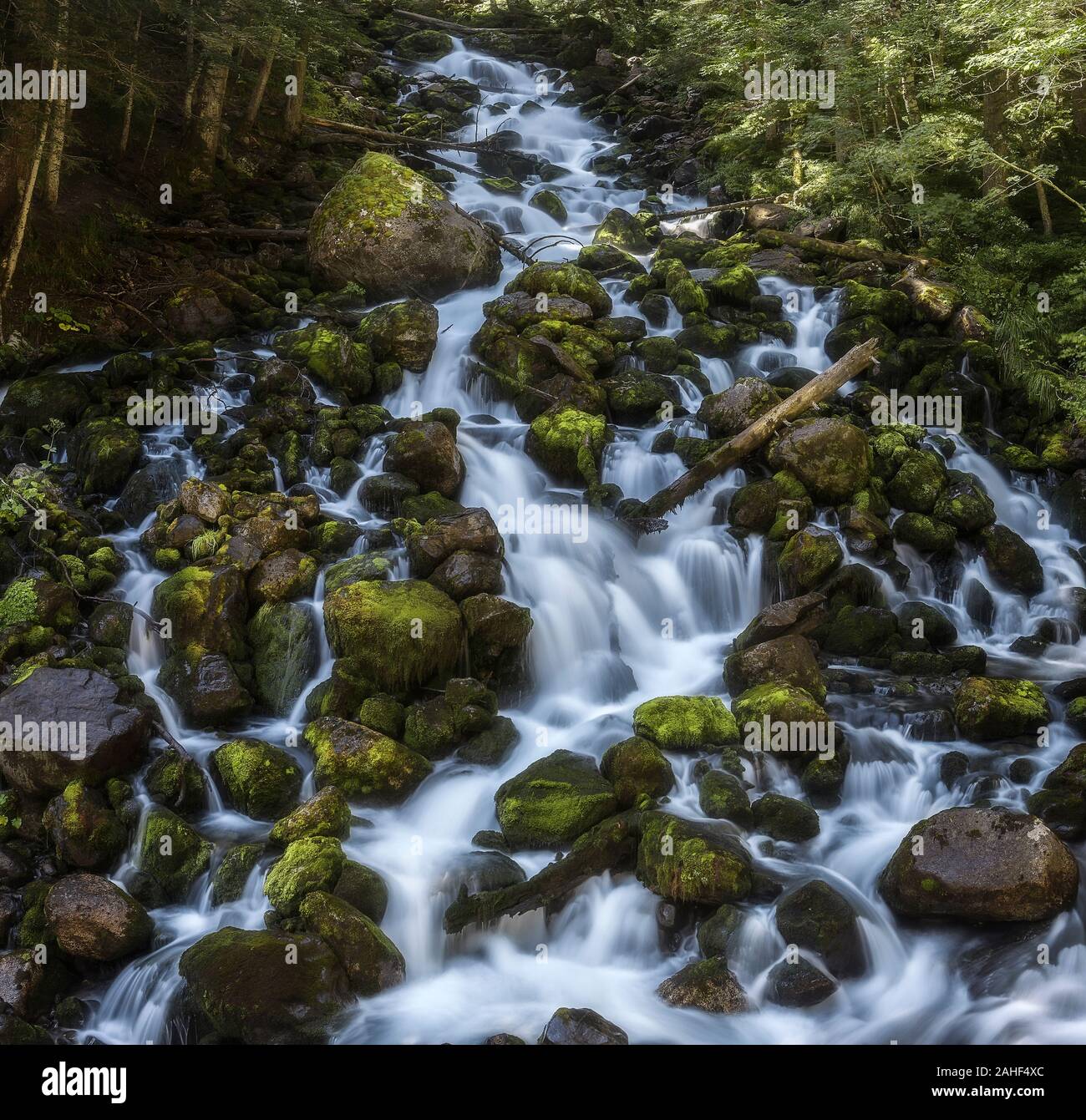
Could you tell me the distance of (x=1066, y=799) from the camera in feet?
23.5

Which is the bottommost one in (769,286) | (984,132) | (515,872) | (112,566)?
(515,872)

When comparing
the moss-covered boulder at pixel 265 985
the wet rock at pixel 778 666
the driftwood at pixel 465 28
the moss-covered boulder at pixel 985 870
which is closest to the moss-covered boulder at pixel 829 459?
the wet rock at pixel 778 666

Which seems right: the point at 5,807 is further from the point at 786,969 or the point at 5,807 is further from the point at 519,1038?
the point at 786,969

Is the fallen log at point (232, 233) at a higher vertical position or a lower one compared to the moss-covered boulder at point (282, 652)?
higher

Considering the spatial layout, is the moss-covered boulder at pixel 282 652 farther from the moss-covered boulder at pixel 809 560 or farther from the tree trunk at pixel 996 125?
the tree trunk at pixel 996 125

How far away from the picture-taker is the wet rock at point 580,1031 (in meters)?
5.57

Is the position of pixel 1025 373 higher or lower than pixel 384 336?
lower

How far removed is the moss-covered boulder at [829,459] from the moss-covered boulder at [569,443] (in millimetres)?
2231

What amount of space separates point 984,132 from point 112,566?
594 inches

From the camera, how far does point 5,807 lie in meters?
7.15

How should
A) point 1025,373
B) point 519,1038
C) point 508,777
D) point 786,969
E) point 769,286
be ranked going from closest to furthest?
1. point 519,1038
2. point 786,969
3. point 508,777
4. point 1025,373
5. point 769,286

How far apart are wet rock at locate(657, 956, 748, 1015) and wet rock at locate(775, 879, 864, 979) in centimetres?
53

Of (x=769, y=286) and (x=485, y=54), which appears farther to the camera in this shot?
(x=485, y=54)

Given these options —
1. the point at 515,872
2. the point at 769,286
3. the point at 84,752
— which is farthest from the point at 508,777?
the point at 769,286
